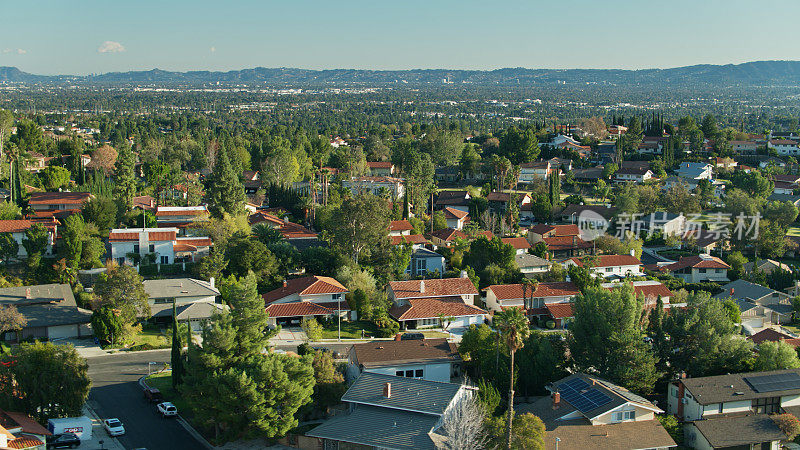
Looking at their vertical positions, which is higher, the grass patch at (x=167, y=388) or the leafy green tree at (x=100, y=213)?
the leafy green tree at (x=100, y=213)

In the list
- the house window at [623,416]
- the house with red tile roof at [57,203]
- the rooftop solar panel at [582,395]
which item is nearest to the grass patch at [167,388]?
the rooftop solar panel at [582,395]

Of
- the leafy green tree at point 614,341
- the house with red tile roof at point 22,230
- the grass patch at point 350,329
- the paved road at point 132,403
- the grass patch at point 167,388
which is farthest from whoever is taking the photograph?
the house with red tile roof at point 22,230

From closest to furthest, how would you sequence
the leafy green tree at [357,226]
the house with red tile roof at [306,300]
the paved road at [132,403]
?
the paved road at [132,403], the house with red tile roof at [306,300], the leafy green tree at [357,226]

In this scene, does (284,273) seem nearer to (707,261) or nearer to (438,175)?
(707,261)

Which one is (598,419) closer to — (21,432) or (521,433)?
(521,433)

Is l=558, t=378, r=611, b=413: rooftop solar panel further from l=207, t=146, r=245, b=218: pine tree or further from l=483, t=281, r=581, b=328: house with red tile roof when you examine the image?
l=207, t=146, r=245, b=218: pine tree

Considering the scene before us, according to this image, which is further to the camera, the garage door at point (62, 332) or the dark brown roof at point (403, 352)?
the garage door at point (62, 332)

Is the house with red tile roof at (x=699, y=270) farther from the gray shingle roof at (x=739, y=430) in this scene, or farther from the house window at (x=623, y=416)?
the house window at (x=623, y=416)

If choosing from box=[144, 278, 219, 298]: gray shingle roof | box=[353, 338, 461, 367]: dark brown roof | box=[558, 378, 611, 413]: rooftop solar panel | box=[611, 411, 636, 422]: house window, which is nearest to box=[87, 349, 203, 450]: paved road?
box=[144, 278, 219, 298]: gray shingle roof
